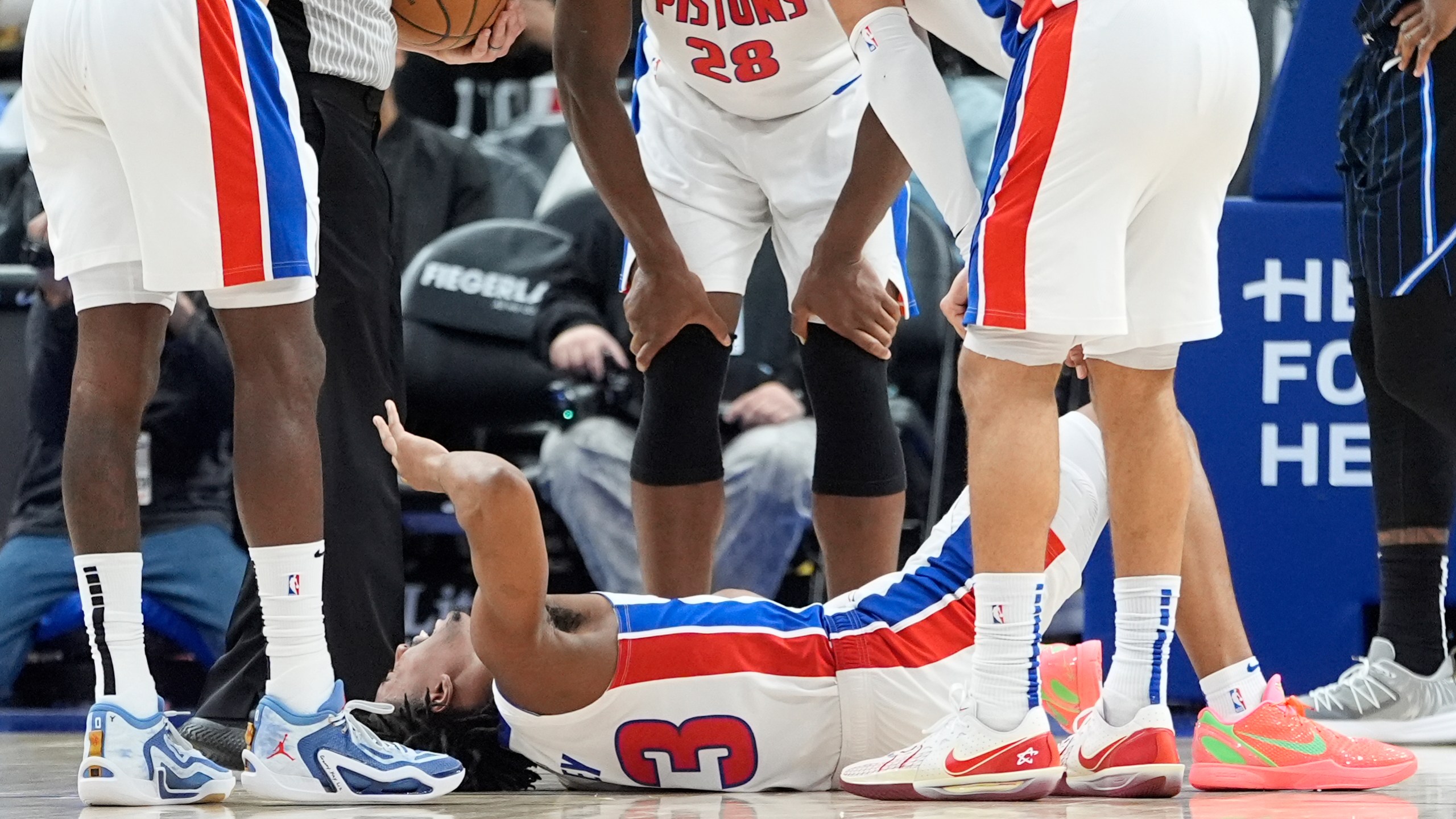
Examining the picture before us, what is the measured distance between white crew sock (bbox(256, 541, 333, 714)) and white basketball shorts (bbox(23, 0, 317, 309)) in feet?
1.16

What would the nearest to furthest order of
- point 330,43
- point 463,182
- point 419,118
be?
point 330,43 < point 463,182 < point 419,118

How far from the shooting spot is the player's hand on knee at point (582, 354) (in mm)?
4027

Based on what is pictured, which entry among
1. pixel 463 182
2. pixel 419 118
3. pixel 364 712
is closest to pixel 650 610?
pixel 364 712

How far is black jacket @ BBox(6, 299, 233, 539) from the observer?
3887mm

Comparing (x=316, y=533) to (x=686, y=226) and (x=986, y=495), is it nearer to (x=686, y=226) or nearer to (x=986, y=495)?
(x=986, y=495)

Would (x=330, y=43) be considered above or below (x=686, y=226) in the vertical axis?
above

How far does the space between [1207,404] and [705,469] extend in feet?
4.18

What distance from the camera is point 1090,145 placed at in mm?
2076

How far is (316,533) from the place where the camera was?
2.15 m

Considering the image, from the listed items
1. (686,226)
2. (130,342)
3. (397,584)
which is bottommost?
(397,584)

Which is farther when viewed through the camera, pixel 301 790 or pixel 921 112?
pixel 921 112

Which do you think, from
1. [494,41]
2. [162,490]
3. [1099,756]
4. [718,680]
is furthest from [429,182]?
[1099,756]

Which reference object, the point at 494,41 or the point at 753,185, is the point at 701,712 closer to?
the point at 753,185

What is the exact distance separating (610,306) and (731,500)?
0.62 meters
